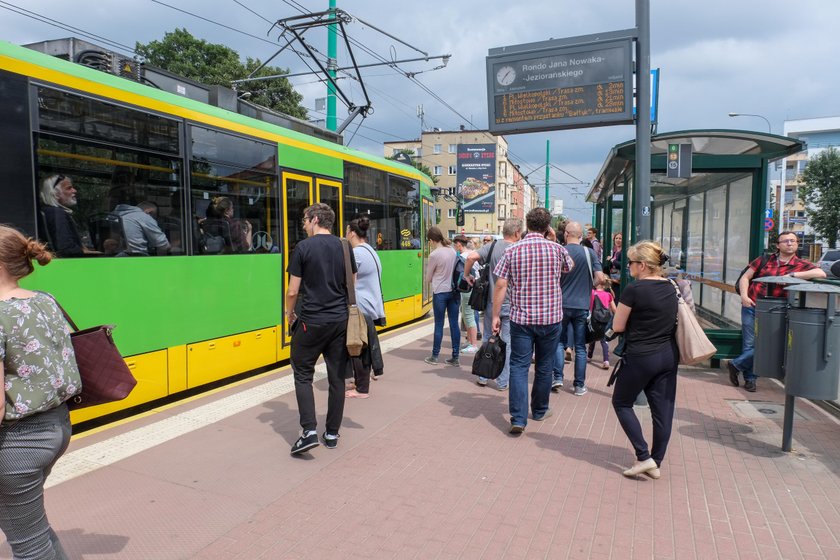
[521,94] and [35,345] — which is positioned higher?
[521,94]

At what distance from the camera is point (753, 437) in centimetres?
502

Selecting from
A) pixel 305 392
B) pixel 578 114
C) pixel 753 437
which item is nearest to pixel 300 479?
pixel 305 392

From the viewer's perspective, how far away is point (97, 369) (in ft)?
8.37

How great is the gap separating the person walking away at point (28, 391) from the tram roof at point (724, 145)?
6964mm

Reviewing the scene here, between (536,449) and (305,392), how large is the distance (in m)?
1.88

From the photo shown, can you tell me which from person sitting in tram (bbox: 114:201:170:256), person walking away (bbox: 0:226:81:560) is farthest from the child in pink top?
person walking away (bbox: 0:226:81:560)

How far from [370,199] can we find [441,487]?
6342mm

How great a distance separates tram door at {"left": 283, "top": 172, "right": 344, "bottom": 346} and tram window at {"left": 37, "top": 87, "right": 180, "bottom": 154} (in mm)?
1857

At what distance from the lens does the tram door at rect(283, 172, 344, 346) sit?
7320mm

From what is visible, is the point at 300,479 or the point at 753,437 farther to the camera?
the point at 753,437

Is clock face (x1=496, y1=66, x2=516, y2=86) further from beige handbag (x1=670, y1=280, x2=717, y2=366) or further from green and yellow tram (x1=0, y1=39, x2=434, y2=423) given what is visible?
beige handbag (x1=670, y1=280, x2=717, y2=366)

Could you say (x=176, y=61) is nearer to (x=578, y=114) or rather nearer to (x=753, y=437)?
(x=578, y=114)

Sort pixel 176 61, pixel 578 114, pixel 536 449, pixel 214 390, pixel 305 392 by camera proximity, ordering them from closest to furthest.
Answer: pixel 305 392 < pixel 536 449 < pixel 214 390 < pixel 578 114 < pixel 176 61

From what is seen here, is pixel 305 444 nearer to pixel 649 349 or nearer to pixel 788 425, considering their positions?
pixel 649 349
